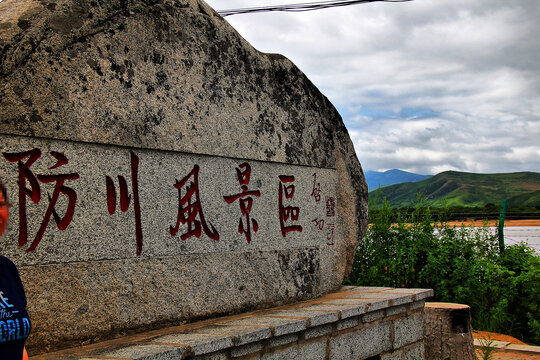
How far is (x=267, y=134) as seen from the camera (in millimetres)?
3695

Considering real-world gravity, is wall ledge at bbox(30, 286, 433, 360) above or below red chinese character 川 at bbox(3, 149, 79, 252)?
below

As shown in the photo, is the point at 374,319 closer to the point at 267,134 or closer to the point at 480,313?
the point at 267,134

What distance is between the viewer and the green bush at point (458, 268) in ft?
19.8

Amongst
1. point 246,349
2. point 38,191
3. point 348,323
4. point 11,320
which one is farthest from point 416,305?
point 11,320

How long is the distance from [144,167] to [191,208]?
1.35ft

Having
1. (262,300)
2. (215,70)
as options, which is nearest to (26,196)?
(215,70)

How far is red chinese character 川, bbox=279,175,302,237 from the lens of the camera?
12.5 feet

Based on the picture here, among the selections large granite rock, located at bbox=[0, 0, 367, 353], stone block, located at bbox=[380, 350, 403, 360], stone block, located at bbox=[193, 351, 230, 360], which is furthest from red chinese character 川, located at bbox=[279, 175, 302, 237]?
stone block, located at bbox=[193, 351, 230, 360]

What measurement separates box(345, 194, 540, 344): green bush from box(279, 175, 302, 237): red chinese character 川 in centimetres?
287

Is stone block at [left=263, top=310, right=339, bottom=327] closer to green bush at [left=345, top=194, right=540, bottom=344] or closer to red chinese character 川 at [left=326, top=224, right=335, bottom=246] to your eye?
red chinese character 川 at [left=326, top=224, right=335, bottom=246]

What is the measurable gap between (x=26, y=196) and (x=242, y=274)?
4.80ft

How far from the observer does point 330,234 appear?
4.35 meters

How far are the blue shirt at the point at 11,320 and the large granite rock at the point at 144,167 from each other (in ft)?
3.35

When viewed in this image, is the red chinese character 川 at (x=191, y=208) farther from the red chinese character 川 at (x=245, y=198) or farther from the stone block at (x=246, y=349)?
the stone block at (x=246, y=349)
